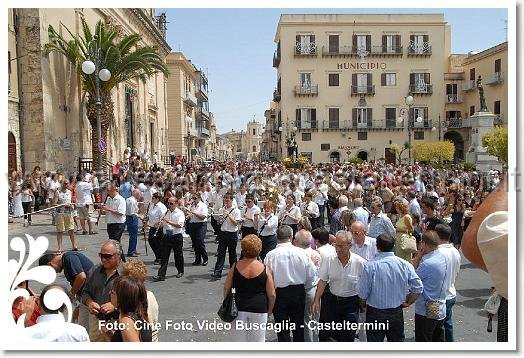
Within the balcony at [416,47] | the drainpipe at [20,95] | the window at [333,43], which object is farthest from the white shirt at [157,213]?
the balcony at [416,47]

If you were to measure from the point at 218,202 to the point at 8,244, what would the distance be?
709 centimetres

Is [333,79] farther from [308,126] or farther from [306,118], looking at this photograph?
[308,126]

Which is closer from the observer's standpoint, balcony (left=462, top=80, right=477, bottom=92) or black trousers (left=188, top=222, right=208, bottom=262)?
black trousers (left=188, top=222, right=208, bottom=262)

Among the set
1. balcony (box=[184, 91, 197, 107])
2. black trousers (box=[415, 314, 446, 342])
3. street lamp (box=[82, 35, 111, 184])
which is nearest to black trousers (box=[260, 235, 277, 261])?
black trousers (box=[415, 314, 446, 342])

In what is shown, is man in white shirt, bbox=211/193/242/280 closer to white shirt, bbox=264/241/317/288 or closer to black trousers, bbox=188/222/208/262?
black trousers, bbox=188/222/208/262

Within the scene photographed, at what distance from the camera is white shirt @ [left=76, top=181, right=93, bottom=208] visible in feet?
39.1

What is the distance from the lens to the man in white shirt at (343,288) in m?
5.25

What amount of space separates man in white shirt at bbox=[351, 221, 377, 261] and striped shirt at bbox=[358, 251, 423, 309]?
1.07 m

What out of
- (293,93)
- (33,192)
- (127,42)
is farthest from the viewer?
(293,93)

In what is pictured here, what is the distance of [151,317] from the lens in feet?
14.4

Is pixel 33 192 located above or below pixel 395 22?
below

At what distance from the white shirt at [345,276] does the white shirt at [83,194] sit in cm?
829
